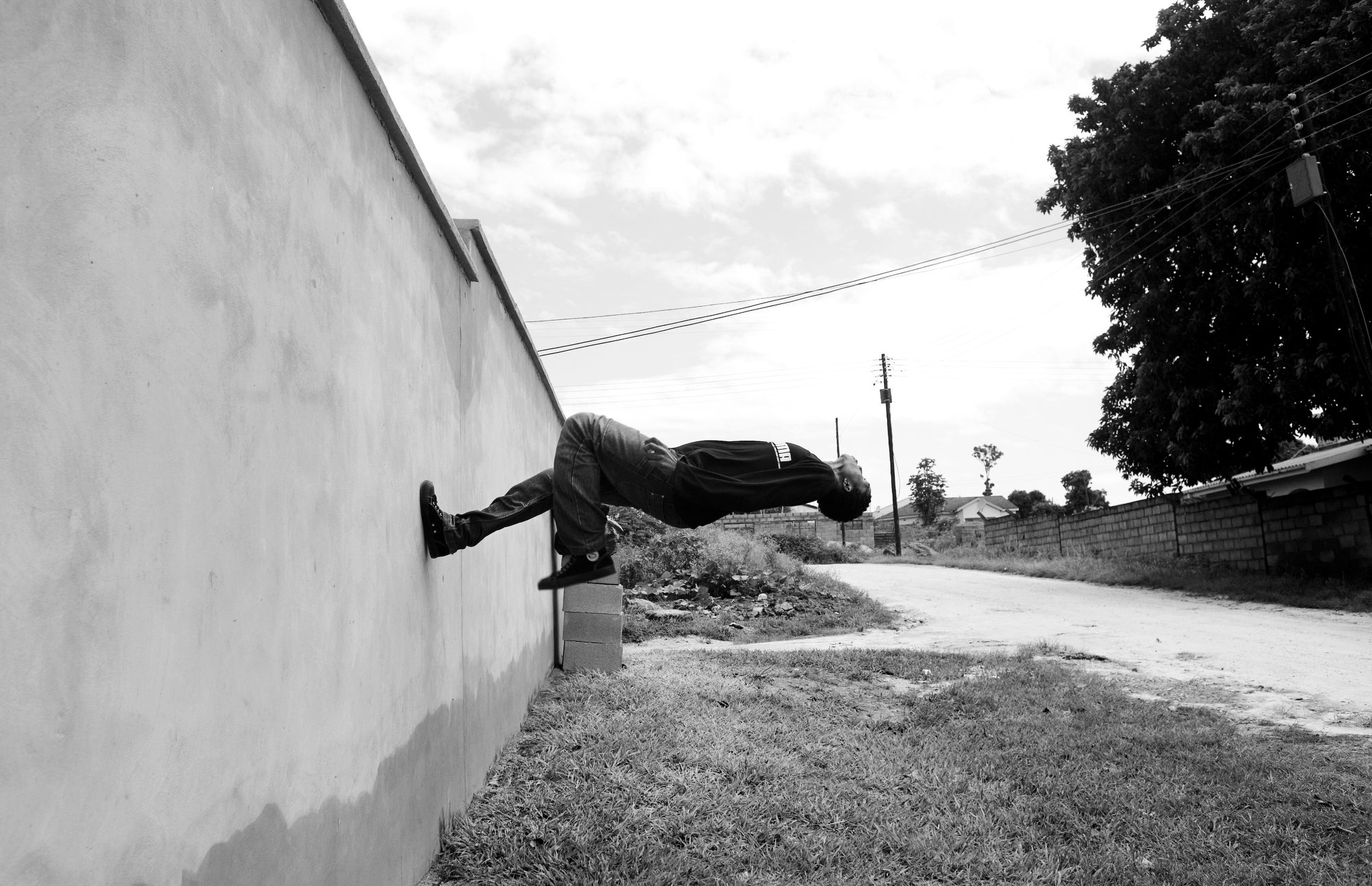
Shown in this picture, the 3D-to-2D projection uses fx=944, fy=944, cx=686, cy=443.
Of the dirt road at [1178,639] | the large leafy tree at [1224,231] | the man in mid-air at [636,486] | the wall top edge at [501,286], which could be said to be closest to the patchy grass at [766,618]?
the dirt road at [1178,639]

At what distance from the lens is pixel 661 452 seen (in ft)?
11.8

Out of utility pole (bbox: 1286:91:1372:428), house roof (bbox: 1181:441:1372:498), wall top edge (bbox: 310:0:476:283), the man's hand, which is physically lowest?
the man's hand

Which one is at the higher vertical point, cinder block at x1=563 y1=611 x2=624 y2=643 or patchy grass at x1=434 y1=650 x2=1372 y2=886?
cinder block at x1=563 y1=611 x2=624 y2=643

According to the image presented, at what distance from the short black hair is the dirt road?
13.3 ft

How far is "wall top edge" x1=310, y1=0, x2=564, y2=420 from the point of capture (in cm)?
247

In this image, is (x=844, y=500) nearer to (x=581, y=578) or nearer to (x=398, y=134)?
(x=581, y=578)

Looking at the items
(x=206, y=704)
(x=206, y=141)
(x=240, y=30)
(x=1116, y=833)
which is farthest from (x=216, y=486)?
(x=1116, y=833)

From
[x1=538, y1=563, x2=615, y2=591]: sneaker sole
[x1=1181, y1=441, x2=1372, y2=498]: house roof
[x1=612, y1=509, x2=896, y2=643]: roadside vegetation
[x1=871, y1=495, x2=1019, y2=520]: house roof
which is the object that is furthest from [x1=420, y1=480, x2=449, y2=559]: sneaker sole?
[x1=871, y1=495, x2=1019, y2=520]: house roof

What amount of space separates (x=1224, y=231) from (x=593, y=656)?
1368cm

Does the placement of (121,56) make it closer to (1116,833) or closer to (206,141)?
(206,141)

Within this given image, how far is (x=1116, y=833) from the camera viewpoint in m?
4.02

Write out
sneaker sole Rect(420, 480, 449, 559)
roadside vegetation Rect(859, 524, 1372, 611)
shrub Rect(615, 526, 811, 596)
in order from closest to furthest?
1. sneaker sole Rect(420, 480, 449, 559)
2. roadside vegetation Rect(859, 524, 1372, 611)
3. shrub Rect(615, 526, 811, 596)

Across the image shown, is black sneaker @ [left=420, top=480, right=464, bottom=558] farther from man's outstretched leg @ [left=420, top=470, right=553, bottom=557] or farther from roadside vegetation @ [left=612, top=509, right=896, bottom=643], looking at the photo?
roadside vegetation @ [left=612, top=509, right=896, bottom=643]

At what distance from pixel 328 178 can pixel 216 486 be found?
40.4 inches
